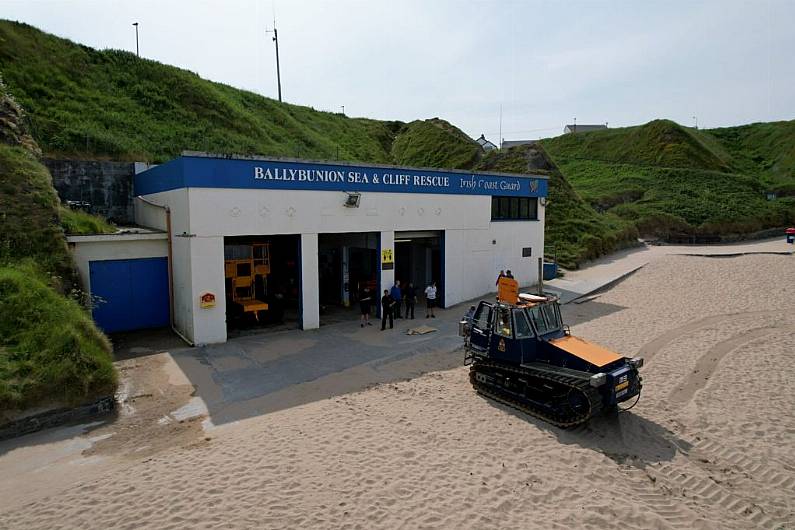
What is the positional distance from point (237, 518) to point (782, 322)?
18.9m

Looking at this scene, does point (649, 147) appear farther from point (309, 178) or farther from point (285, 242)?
point (309, 178)

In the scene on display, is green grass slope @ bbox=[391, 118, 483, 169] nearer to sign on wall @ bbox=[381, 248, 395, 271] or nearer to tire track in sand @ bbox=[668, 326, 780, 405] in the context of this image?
sign on wall @ bbox=[381, 248, 395, 271]

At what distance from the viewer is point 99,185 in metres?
21.6

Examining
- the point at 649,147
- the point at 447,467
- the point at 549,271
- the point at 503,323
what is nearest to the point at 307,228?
the point at 503,323

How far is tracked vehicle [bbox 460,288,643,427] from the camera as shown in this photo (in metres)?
9.12

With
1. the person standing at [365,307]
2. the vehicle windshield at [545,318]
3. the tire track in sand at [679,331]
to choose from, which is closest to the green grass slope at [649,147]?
the tire track in sand at [679,331]

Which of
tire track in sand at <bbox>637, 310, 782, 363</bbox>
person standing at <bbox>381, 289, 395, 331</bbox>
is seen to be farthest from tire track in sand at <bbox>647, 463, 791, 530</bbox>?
person standing at <bbox>381, 289, 395, 331</bbox>

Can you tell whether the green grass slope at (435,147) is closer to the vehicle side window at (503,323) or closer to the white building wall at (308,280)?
the white building wall at (308,280)

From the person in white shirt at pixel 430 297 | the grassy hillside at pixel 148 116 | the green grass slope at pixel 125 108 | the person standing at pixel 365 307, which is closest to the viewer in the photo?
the person standing at pixel 365 307

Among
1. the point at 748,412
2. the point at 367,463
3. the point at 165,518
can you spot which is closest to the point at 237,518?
the point at 165,518

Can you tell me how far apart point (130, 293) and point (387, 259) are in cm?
841

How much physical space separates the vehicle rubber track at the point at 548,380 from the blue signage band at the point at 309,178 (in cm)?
820

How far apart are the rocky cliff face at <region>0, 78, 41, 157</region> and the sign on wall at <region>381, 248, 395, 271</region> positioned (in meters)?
13.0

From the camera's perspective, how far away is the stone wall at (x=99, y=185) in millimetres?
21094
